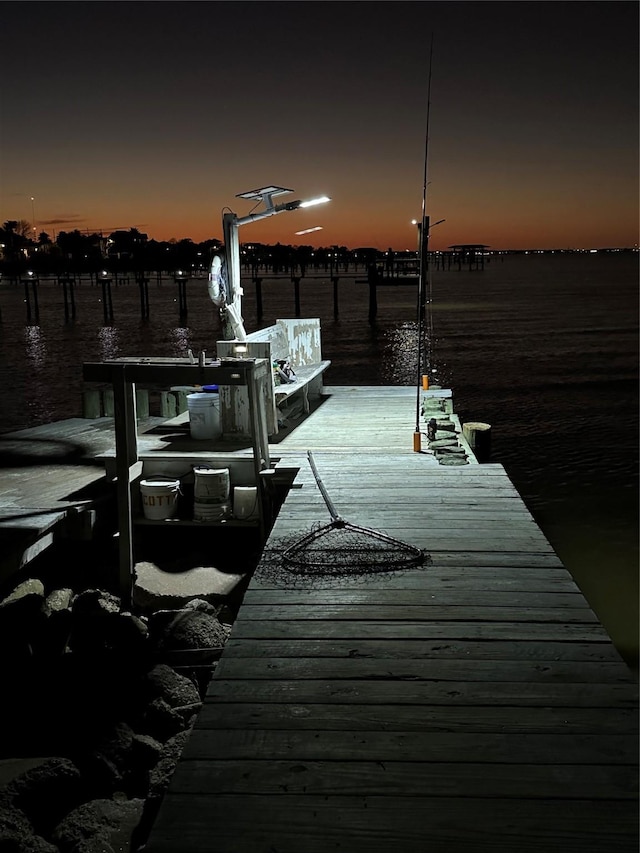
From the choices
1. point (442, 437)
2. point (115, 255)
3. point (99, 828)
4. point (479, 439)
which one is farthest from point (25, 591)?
point (115, 255)

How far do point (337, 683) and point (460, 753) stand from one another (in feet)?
2.47

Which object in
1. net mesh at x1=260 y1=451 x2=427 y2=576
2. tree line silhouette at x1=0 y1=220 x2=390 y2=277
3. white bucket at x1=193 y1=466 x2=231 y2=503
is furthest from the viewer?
tree line silhouette at x1=0 y1=220 x2=390 y2=277

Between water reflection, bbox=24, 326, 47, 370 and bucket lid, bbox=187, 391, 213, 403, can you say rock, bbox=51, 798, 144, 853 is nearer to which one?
bucket lid, bbox=187, 391, 213, 403

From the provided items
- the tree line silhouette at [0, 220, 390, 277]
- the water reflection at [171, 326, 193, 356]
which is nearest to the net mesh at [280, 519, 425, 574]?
the water reflection at [171, 326, 193, 356]

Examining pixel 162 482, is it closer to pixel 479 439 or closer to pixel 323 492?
pixel 323 492

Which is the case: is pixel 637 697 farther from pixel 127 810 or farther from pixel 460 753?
pixel 127 810

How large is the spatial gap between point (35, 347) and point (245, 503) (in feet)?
115

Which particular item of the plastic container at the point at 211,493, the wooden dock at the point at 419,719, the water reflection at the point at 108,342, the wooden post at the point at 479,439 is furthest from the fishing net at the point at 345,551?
the water reflection at the point at 108,342

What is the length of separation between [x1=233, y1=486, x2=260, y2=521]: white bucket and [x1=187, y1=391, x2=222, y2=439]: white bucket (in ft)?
3.99

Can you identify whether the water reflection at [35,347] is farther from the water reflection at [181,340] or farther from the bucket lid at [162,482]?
the bucket lid at [162,482]

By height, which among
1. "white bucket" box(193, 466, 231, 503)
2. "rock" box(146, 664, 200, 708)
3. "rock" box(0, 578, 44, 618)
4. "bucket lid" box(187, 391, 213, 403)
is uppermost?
"bucket lid" box(187, 391, 213, 403)

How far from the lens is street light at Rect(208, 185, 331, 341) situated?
366 inches

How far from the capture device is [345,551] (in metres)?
5.51

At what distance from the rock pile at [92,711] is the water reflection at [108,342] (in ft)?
99.5
